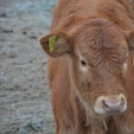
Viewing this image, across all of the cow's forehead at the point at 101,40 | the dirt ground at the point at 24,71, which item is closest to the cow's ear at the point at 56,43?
the cow's forehead at the point at 101,40

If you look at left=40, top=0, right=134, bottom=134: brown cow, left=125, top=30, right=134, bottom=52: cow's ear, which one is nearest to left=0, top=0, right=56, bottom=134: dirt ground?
left=40, top=0, right=134, bottom=134: brown cow

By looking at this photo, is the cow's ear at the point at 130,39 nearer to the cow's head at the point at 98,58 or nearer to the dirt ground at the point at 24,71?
the cow's head at the point at 98,58

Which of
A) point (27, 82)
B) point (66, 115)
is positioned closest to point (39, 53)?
point (27, 82)

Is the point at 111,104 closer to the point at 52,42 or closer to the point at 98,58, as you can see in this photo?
the point at 98,58

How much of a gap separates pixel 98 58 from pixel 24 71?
4.26 meters

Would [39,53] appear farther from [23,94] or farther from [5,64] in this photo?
[23,94]

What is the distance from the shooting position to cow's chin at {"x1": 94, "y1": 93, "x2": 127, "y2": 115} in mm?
4824

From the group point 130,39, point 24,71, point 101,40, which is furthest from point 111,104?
point 24,71

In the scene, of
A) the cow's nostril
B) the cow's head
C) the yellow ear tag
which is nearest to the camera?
the cow's nostril

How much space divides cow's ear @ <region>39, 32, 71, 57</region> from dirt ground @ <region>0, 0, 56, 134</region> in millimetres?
2116

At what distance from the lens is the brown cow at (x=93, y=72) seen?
496cm

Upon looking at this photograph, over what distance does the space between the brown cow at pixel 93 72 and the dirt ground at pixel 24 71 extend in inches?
49.6

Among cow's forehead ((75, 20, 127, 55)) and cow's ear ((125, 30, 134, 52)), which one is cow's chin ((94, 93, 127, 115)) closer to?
cow's forehead ((75, 20, 127, 55))

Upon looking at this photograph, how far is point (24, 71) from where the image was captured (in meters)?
9.11
